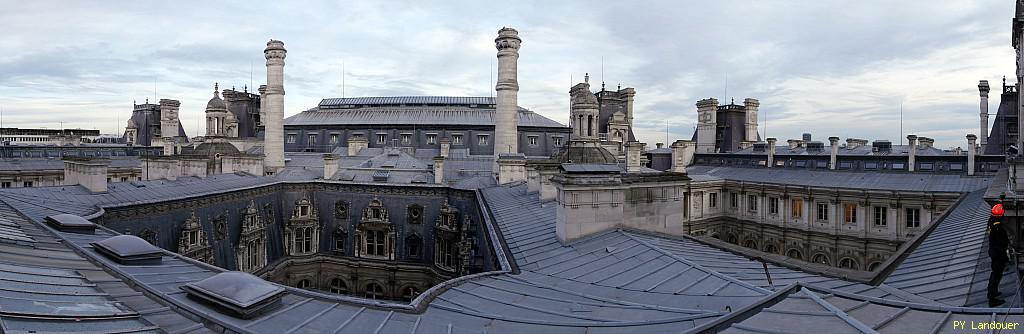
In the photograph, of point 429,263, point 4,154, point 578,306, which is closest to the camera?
point 578,306

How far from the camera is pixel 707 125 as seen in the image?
6894 centimetres

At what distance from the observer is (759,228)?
50719 millimetres

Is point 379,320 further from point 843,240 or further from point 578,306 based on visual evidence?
point 843,240

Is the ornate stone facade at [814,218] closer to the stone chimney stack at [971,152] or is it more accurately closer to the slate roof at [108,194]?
the stone chimney stack at [971,152]

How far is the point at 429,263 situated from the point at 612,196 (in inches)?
962

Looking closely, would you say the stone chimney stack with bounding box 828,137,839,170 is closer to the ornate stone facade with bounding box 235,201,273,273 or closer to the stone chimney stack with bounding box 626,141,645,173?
the stone chimney stack with bounding box 626,141,645,173

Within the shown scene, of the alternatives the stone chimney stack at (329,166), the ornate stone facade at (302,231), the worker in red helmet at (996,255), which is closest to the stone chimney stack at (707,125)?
the stone chimney stack at (329,166)

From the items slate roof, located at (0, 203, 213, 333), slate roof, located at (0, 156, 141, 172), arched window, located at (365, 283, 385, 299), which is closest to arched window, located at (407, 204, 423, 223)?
arched window, located at (365, 283, 385, 299)

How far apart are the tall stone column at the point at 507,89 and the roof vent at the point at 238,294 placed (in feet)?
114

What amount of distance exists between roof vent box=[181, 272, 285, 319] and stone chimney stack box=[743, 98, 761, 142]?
217 ft

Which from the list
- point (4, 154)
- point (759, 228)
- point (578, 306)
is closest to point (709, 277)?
point (578, 306)

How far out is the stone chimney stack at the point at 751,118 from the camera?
6998 centimetres

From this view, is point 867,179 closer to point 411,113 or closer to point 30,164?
point 411,113

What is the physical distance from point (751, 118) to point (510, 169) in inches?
1540
